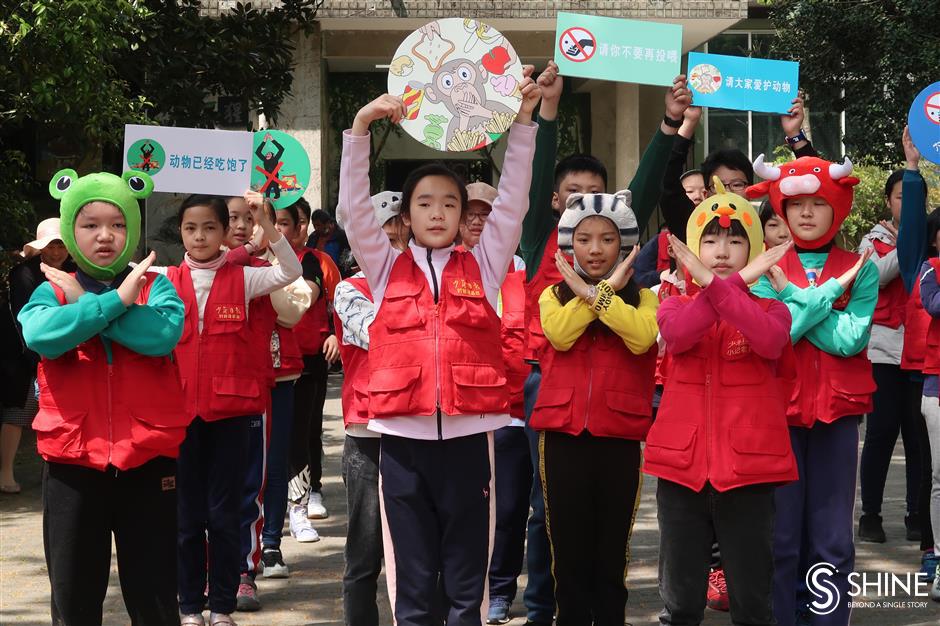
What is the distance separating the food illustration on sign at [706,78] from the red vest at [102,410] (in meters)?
2.95

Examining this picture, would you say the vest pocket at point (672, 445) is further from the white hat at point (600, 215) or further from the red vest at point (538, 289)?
the red vest at point (538, 289)

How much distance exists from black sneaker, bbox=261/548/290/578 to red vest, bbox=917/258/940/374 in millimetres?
3722

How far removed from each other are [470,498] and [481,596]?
0.37 metres

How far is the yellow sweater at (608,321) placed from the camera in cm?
511

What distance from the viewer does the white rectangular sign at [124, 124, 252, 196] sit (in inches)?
238

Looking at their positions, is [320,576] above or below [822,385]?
below

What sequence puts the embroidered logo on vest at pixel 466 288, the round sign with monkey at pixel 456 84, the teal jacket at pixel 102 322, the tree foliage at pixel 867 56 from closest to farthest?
the teal jacket at pixel 102 322, the embroidered logo on vest at pixel 466 288, the round sign with monkey at pixel 456 84, the tree foliage at pixel 867 56

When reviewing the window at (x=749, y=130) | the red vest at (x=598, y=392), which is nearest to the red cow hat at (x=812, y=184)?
the red vest at (x=598, y=392)

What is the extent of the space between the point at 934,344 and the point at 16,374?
7.14 metres

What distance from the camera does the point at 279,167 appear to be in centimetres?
648

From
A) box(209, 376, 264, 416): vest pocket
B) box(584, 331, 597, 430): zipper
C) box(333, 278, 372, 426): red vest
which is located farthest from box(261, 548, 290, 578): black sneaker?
box(584, 331, 597, 430): zipper

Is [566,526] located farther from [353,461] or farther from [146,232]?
[146,232]

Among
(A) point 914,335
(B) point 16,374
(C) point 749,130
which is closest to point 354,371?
(A) point 914,335

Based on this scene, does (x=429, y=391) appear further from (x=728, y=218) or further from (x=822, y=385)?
(x=822, y=385)
